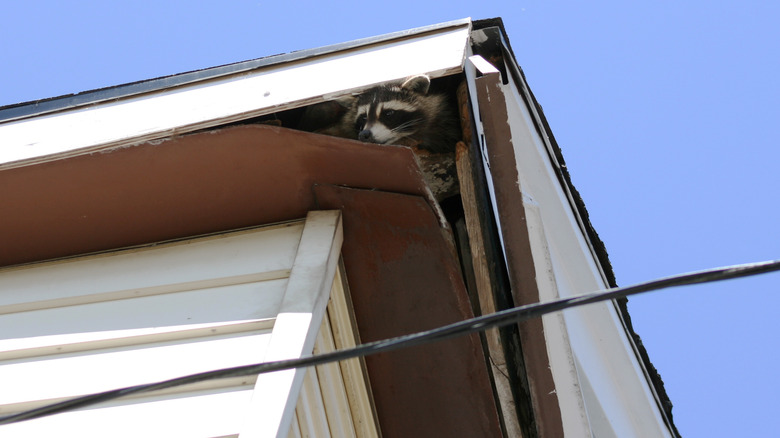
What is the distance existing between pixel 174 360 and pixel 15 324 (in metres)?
0.52

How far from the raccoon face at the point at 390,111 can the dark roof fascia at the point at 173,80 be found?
0.49ft

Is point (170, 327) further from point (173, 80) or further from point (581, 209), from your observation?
point (581, 209)

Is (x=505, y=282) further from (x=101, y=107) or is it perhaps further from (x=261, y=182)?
(x=101, y=107)

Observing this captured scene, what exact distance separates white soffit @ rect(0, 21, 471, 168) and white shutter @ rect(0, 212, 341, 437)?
1.02ft


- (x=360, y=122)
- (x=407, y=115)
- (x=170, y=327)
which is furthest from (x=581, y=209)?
(x=170, y=327)

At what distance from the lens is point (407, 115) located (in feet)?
11.8

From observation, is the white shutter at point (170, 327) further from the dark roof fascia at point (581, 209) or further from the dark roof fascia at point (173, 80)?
the dark roof fascia at point (581, 209)

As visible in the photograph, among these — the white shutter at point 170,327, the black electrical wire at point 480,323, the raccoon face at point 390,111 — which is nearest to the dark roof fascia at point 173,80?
the raccoon face at point 390,111

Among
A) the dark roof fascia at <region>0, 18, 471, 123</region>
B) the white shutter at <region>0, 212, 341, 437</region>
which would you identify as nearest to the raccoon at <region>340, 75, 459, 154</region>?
the dark roof fascia at <region>0, 18, 471, 123</region>

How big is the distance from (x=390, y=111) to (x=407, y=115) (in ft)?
0.26

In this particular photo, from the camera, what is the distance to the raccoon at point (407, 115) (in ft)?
7.52

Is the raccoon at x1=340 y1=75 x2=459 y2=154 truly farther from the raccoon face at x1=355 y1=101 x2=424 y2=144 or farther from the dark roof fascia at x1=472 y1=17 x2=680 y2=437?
the dark roof fascia at x1=472 y1=17 x2=680 y2=437

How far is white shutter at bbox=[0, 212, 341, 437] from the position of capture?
1735mm

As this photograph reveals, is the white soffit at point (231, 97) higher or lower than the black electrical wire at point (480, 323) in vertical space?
higher
